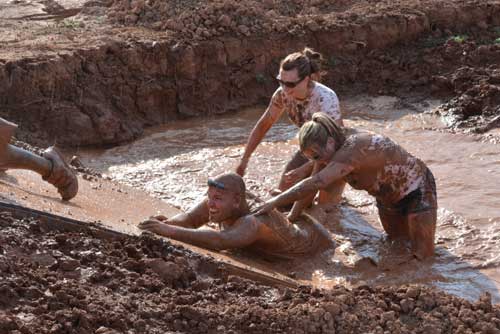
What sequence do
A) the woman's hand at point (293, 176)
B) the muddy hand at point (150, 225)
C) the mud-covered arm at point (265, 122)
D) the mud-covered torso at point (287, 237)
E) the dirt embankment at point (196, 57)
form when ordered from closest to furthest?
the muddy hand at point (150, 225) → the mud-covered torso at point (287, 237) → the woman's hand at point (293, 176) → the mud-covered arm at point (265, 122) → the dirt embankment at point (196, 57)

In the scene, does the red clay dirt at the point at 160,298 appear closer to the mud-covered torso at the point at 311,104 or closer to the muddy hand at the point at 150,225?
the muddy hand at the point at 150,225

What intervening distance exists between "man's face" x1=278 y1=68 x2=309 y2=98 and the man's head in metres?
1.40

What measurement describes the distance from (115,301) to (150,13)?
8.20m

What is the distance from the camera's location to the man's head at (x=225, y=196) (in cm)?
696

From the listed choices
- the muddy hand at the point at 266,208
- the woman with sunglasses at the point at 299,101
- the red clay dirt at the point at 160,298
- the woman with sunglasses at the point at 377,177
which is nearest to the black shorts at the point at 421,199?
the woman with sunglasses at the point at 377,177

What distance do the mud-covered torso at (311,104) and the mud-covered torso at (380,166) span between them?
807mm

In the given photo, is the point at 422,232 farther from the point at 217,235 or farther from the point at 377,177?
the point at 217,235

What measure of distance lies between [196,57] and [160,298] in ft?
22.9

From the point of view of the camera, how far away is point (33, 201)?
669 cm

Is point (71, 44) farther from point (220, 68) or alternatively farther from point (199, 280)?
point (199, 280)

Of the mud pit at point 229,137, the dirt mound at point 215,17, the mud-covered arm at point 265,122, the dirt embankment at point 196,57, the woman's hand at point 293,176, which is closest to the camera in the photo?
the mud pit at point 229,137

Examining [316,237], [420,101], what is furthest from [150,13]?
[316,237]

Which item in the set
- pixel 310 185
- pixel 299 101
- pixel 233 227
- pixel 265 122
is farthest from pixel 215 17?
pixel 233 227

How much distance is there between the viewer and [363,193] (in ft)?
30.2
